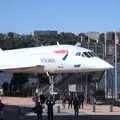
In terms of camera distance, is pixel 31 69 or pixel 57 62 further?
pixel 31 69

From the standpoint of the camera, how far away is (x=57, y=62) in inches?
1501

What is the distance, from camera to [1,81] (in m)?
64.1

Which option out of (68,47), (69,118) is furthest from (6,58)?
(69,118)

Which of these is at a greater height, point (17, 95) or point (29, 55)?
point (29, 55)

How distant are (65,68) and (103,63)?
2850 mm

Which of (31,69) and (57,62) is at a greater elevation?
(57,62)

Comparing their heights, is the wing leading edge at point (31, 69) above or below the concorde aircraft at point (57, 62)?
below

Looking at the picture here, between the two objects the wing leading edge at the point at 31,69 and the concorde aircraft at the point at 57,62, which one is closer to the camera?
the concorde aircraft at the point at 57,62

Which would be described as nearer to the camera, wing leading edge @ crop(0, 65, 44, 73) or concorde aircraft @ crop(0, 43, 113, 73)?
concorde aircraft @ crop(0, 43, 113, 73)

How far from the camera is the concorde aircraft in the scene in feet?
125

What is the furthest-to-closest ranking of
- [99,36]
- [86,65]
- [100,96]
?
[99,36], [100,96], [86,65]

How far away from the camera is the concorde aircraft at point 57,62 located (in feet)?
125

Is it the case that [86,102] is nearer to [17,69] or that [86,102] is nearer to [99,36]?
[17,69]

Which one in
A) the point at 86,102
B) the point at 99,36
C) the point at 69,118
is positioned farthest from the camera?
the point at 99,36
